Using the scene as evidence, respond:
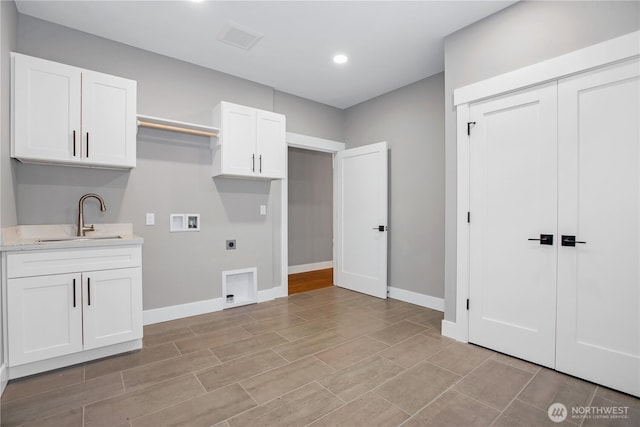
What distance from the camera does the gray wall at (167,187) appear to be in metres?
2.75

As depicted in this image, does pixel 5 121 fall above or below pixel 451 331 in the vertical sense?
above

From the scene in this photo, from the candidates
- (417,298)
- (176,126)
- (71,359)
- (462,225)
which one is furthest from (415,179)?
(71,359)

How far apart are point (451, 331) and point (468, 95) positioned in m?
2.18

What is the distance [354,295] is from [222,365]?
2.37 metres

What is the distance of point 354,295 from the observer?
174 inches

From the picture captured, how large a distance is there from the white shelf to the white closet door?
322cm

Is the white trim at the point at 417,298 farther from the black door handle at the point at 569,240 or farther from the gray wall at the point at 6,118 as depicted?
the gray wall at the point at 6,118

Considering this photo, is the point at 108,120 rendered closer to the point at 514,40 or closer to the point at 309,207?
the point at 514,40

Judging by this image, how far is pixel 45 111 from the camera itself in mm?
2449

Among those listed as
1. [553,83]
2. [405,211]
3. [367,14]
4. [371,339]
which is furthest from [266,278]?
[553,83]

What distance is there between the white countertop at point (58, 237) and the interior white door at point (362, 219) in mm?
Result: 2860

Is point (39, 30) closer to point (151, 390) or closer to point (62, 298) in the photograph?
point (62, 298)

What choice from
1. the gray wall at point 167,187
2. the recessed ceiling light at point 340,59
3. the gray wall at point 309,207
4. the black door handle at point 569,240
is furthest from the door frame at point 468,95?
the gray wall at point 309,207

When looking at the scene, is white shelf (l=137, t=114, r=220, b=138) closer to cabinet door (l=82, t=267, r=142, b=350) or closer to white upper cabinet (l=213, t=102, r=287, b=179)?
white upper cabinet (l=213, t=102, r=287, b=179)
